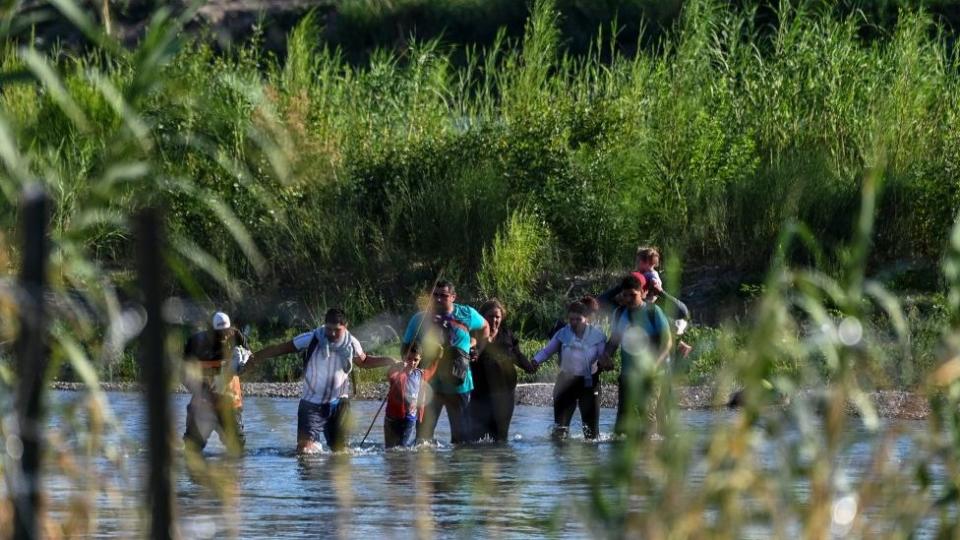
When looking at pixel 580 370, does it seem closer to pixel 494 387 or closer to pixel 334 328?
pixel 494 387

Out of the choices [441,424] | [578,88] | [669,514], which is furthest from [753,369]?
[578,88]

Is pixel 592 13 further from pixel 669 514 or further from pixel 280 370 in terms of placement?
pixel 669 514

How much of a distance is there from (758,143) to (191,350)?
12208 mm

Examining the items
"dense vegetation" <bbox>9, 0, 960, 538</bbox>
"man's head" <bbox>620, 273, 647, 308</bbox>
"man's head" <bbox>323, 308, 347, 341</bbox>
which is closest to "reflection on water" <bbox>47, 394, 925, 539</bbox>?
"man's head" <bbox>323, 308, 347, 341</bbox>

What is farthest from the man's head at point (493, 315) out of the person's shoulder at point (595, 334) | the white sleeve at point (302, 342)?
the white sleeve at point (302, 342)

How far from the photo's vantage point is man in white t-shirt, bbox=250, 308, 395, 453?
15.6 meters

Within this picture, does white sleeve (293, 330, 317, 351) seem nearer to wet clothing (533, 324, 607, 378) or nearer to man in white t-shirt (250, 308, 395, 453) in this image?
man in white t-shirt (250, 308, 395, 453)

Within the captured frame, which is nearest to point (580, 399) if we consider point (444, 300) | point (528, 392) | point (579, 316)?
point (579, 316)

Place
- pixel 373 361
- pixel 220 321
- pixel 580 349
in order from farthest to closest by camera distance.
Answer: pixel 580 349
pixel 373 361
pixel 220 321

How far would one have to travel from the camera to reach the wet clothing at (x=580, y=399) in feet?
57.5

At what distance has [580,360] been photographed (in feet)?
57.5

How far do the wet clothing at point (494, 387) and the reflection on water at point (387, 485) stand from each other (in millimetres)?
239

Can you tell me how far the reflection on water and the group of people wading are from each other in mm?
250

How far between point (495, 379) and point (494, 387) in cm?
7
